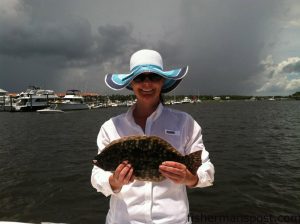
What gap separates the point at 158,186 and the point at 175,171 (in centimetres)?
38

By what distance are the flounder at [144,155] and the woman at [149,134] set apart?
0.22ft

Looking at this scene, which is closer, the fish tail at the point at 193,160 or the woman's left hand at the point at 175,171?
the woman's left hand at the point at 175,171

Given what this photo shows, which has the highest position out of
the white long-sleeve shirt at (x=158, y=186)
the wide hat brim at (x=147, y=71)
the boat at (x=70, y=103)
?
the boat at (x=70, y=103)

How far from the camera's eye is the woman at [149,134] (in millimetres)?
3105

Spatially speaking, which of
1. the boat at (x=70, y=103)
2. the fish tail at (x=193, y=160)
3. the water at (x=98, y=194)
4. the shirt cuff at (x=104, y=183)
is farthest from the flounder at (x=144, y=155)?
the boat at (x=70, y=103)

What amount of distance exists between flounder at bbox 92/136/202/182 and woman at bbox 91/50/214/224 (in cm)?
7

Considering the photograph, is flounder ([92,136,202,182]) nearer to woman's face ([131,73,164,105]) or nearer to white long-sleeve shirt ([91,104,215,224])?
white long-sleeve shirt ([91,104,215,224])

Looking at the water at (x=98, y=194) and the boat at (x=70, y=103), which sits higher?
the boat at (x=70, y=103)

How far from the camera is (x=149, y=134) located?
3414 mm

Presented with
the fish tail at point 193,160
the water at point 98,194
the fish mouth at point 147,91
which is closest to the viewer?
the fish tail at point 193,160

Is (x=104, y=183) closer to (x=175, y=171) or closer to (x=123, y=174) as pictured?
(x=123, y=174)

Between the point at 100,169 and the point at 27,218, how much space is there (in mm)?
9568

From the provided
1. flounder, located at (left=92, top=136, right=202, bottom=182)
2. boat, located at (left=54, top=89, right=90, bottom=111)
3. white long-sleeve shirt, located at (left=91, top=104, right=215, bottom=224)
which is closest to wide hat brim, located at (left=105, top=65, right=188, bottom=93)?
white long-sleeve shirt, located at (left=91, top=104, right=215, bottom=224)

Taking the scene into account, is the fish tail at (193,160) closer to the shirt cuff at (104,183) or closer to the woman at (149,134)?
the woman at (149,134)
